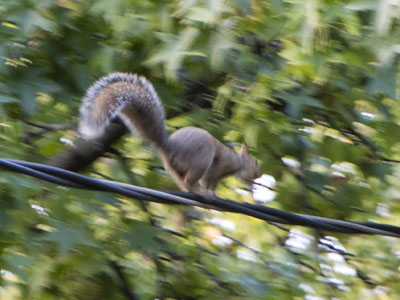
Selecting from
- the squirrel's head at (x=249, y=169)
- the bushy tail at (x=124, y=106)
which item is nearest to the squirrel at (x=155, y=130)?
the bushy tail at (x=124, y=106)

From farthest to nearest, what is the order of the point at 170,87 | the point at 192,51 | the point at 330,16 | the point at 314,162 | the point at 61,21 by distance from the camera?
the point at 314,162, the point at 170,87, the point at 61,21, the point at 192,51, the point at 330,16

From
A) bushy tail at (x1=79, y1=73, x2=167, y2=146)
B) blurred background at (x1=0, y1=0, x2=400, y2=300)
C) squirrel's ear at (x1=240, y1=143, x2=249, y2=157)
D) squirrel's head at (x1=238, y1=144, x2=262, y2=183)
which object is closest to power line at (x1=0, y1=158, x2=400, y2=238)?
blurred background at (x1=0, y1=0, x2=400, y2=300)

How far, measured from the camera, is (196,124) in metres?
3.39

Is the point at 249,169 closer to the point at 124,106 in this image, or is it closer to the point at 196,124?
the point at 196,124

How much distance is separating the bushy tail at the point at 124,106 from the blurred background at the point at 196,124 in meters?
0.11

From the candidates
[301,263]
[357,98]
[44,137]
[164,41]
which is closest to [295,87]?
[357,98]

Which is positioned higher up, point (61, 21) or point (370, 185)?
point (61, 21)

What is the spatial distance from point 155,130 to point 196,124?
27 centimetres

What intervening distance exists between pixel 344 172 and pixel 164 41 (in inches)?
57.1

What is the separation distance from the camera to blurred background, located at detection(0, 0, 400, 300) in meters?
2.73

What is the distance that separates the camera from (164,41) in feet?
8.97

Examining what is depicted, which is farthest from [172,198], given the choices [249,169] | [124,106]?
[249,169]

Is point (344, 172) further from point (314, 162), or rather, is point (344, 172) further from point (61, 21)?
point (61, 21)

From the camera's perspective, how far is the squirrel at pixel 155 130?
2.99 metres
